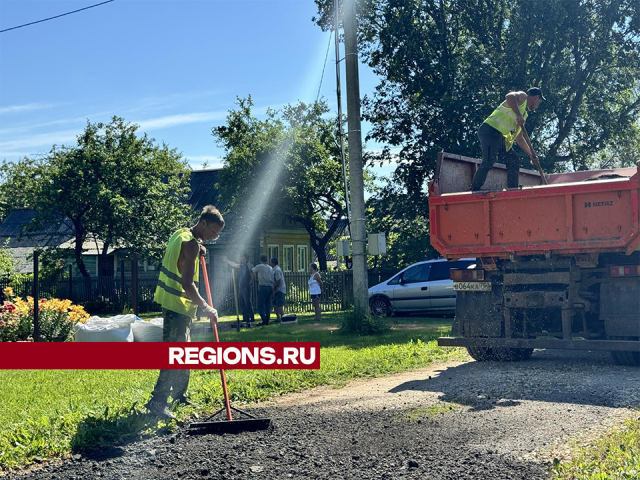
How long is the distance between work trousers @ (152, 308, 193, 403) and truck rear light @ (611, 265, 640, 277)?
17.0 feet

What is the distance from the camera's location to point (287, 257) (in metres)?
40.8

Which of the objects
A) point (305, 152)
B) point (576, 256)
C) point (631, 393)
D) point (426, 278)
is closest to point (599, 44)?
point (426, 278)

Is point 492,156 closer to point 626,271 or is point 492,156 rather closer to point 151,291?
point 626,271

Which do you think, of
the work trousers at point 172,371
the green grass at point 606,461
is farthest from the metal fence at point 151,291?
the green grass at point 606,461

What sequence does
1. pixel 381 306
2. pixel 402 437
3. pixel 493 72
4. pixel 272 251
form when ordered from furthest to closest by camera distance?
pixel 272 251
pixel 493 72
pixel 381 306
pixel 402 437

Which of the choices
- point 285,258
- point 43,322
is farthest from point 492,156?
point 285,258

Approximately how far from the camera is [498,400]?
7141mm

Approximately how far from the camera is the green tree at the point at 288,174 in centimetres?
3350

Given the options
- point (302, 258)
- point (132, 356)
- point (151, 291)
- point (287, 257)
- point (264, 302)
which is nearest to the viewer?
point (132, 356)

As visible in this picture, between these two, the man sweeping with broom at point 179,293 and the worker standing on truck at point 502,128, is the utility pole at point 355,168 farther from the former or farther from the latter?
the man sweeping with broom at point 179,293

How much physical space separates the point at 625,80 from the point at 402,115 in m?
7.45

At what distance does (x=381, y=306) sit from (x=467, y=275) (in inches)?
443

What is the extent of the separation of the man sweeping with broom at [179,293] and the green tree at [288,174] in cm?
2619

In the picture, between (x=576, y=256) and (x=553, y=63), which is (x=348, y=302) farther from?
(x=576, y=256)
